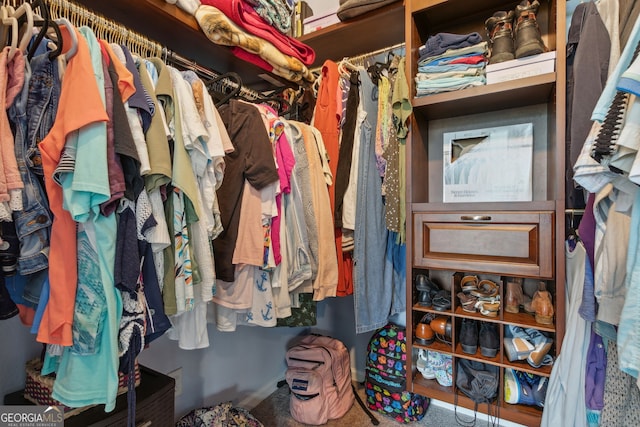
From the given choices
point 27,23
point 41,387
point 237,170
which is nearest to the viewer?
point 27,23

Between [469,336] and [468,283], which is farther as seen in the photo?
[468,283]

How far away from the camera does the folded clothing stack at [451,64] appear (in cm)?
113

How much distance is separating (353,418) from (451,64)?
1.72 m

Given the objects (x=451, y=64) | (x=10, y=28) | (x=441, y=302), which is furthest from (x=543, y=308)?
(x=10, y=28)

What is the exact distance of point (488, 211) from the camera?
3.58ft

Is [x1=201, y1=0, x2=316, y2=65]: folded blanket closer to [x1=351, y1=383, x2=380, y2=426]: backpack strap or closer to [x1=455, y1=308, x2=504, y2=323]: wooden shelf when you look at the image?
[x1=455, y1=308, x2=504, y2=323]: wooden shelf

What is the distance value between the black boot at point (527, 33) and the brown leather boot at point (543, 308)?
85 cm

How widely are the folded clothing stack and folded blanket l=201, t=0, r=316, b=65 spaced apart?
570 millimetres

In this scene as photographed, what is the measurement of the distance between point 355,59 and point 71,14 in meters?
1.15

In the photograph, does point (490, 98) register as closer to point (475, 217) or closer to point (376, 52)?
point (475, 217)

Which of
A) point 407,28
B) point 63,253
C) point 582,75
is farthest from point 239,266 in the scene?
point 582,75

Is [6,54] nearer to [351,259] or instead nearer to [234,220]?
[234,220]

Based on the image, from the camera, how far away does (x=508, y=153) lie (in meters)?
1.24

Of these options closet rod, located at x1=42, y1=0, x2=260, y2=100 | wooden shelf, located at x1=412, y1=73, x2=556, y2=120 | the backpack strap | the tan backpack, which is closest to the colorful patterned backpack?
the backpack strap
